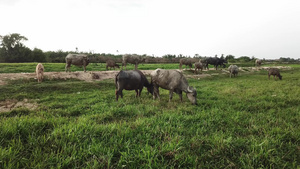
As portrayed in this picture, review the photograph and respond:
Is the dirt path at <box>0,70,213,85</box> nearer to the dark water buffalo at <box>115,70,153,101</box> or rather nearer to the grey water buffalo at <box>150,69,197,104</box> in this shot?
the dark water buffalo at <box>115,70,153,101</box>

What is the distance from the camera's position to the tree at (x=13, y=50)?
97.1 ft

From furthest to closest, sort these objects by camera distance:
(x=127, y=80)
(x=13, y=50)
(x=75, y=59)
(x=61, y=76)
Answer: (x=13, y=50) → (x=75, y=59) → (x=61, y=76) → (x=127, y=80)

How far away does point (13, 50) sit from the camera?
3044 cm

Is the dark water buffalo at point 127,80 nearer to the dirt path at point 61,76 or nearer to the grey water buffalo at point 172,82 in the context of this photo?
the grey water buffalo at point 172,82

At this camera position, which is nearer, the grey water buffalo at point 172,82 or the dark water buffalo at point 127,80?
the grey water buffalo at point 172,82

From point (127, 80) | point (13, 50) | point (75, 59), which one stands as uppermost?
point (13, 50)

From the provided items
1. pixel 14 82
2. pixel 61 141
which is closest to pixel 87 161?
pixel 61 141

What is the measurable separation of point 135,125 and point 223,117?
299 cm

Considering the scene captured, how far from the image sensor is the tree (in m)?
29.6

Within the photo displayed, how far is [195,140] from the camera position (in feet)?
9.34

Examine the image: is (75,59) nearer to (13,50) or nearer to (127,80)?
(127,80)

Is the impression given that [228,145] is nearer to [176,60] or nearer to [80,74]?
[80,74]

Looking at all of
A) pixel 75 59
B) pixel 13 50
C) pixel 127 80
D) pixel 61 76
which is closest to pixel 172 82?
pixel 127 80

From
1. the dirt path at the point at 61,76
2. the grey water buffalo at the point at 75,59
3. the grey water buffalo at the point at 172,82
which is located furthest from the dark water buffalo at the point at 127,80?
the grey water buffalo at the point at 75,59
